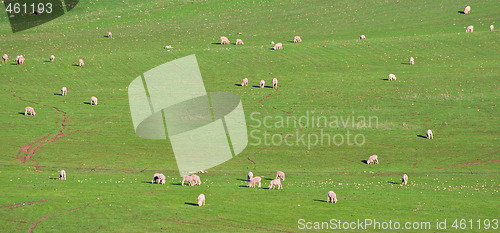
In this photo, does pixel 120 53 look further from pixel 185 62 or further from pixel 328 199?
pixel 328 199

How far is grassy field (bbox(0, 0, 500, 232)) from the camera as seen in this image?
126ft

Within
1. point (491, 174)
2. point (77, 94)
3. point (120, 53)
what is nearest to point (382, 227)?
point (491, 174)

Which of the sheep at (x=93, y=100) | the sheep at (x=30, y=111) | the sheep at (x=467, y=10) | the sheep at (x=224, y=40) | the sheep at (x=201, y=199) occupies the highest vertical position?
the sheep at (x=467, y=10)

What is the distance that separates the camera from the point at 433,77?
230 ft

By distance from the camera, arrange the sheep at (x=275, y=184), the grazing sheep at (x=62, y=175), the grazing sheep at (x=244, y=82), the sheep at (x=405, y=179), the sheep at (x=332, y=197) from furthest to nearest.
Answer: the grazing sheep at (x=244, y=82), the sheep at (x=405, y=179), the grazing sheep at (x=62, y=175), the sheep at (x=275, y=184), the sheep at (x=332, y=197)

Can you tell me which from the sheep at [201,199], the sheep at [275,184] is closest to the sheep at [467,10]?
the sheep at [275,184]

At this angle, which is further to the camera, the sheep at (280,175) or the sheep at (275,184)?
the sheep at (280,175)

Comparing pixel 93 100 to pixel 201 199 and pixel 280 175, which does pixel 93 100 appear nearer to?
pixel 280 175

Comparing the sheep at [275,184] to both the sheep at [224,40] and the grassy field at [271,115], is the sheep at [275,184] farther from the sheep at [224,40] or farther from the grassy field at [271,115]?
the sheep at [224,40]

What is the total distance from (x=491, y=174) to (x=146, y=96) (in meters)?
34.1

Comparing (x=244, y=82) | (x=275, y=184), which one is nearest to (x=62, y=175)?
(x=275, y=184)

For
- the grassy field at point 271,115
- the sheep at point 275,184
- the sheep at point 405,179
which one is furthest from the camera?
the sheep at point 405,179

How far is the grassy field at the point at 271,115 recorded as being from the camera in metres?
38.4

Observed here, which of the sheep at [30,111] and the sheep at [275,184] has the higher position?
the sheep at [30,111]
